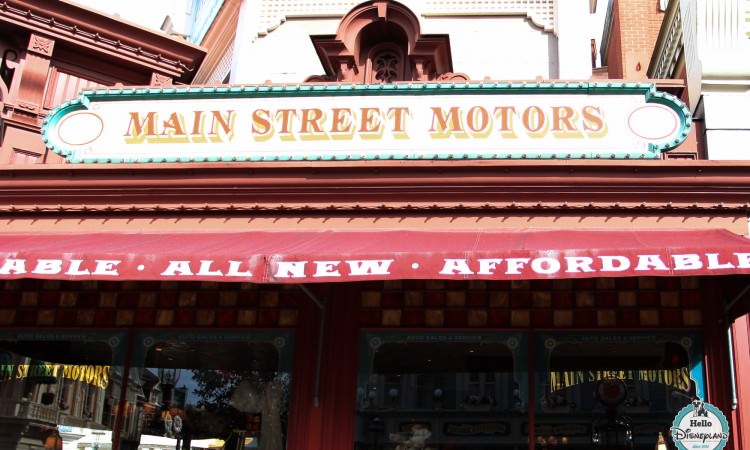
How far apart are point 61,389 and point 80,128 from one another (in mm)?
3201

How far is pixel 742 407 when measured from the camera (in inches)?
319

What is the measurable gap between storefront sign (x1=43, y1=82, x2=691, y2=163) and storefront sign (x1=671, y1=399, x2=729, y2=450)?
2787 millimetres

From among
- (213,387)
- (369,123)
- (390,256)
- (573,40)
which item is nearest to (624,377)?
(390,256)

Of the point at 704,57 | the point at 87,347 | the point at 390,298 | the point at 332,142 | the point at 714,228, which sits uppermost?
the point at 704,57

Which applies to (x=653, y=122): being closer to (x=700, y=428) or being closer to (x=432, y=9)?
(x=700, y=428)

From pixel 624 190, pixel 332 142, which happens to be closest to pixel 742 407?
pixel 624 190

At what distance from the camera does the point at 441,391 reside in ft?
28.9

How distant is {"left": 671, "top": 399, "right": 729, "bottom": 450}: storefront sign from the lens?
7.66m

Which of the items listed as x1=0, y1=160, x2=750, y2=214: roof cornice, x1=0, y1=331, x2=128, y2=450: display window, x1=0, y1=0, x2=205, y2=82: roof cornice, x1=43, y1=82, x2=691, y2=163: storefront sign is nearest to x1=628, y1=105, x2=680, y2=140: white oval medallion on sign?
x1=43, y1=82, x2=691, y2=163: storefront sign

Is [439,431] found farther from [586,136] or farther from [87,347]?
[87,347]

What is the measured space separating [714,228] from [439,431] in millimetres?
3575

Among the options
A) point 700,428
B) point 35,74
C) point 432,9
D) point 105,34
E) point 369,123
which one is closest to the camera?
point 700,428

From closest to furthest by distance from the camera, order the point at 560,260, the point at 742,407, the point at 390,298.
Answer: the point at 560,260
the point at 742,407
the point at 390,298

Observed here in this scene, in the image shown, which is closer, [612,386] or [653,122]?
[612,386]
